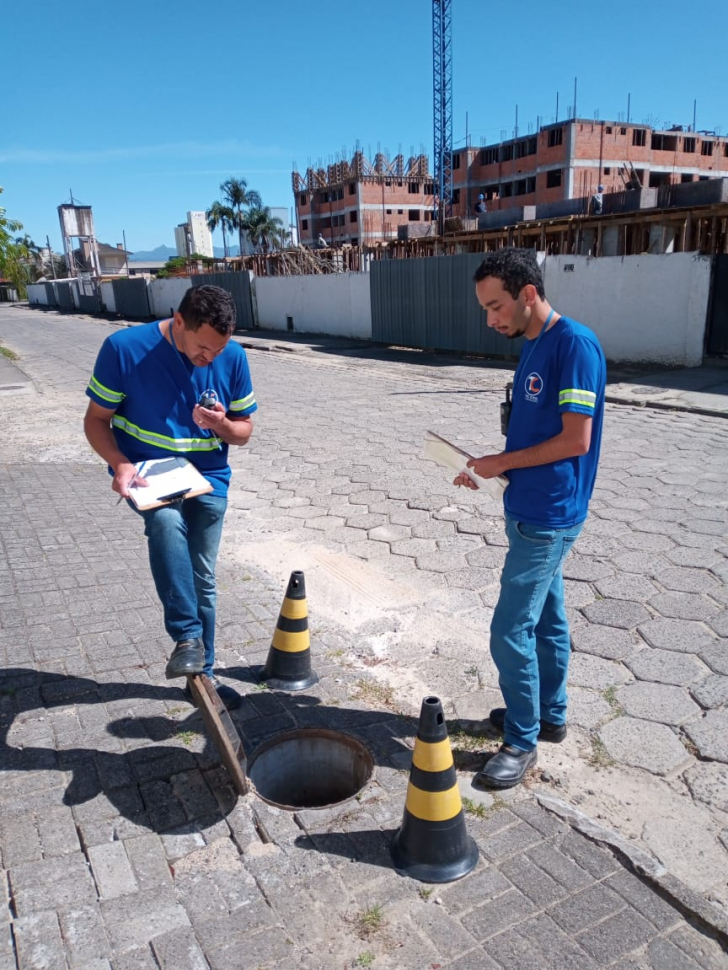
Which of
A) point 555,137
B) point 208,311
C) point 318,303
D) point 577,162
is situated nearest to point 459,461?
point 208,311

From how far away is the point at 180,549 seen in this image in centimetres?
290

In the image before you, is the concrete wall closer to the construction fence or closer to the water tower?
the water tower

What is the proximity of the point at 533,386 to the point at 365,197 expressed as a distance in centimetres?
7536

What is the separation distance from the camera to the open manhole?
2979 millimetres

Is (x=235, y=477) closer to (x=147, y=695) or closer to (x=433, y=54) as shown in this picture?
(x=147, y=695)

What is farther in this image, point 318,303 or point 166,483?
point 318,303

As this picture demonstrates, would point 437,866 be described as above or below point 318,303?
below

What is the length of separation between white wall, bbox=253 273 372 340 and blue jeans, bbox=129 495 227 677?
17945mm

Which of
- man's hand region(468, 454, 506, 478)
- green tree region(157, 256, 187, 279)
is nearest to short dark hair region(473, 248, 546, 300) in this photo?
man's hand region(468, 454, 506, 478)

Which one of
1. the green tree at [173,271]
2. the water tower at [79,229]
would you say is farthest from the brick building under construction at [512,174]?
the water tower at [79,229]

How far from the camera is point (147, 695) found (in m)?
3.39

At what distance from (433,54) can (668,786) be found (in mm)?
68979

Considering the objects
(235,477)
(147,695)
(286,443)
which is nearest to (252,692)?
(147,695)

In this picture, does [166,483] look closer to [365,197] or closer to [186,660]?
[186,660]
